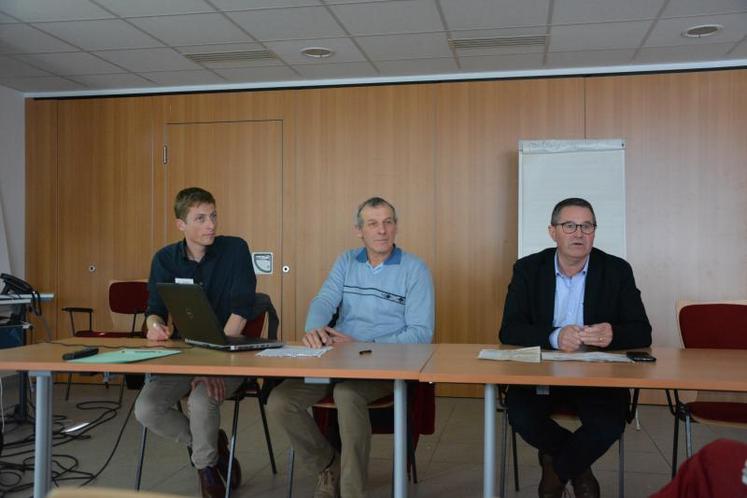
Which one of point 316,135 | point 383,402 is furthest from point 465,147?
point 383,402

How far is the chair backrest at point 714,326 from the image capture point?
10.8ft

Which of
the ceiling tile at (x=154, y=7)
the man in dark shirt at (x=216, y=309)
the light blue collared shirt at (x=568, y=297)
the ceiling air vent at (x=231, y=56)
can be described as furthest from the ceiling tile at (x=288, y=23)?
the light blue collared shirt at (x=568, y=297)

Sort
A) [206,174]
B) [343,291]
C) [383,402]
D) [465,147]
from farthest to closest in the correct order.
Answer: [206,174] → [465,147] → [343,291] → [383,402]

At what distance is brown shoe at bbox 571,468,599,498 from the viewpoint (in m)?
2.74

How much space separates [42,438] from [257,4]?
114 inches

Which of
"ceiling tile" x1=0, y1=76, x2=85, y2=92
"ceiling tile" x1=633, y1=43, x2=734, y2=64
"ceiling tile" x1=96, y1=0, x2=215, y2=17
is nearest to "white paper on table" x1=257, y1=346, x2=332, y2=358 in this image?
"ceiling tile" x1=96, y1=0, x2=215, y2=17

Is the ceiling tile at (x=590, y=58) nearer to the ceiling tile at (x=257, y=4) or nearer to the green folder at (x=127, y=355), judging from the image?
the ceiling tile at (x=257, y=4)

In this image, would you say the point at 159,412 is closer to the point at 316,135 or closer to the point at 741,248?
the point at 316,135

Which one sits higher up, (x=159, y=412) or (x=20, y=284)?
(x=20, y=284)

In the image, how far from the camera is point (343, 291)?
3.35 m

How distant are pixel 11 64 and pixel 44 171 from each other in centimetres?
128

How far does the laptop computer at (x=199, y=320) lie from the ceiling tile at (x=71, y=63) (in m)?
3.34

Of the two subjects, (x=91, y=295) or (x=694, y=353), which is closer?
(x=694, y=353)

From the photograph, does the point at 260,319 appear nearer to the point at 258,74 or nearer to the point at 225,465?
the point at 225,465
